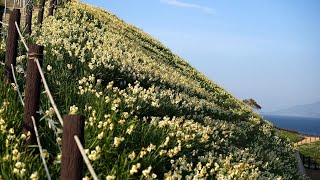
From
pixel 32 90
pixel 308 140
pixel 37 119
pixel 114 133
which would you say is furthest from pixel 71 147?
pixel 308 140

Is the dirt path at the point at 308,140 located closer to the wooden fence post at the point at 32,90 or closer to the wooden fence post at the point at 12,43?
the wooden fence post at the point at 12,43

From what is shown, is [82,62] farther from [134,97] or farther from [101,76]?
[134,97]

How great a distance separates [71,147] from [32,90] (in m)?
3.02

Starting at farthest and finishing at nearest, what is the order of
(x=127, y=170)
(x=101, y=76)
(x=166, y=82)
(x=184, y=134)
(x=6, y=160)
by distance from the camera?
(x=166, y=82) < (x=101, y=76) < (x=184, y=134) < (x=127, y=170) < (x=6, y=160)

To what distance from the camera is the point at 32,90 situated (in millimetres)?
6641

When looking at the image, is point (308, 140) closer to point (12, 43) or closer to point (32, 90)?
point (12, 43)

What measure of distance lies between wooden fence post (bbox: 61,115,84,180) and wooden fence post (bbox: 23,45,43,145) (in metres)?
2.83

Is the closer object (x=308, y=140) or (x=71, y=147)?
(x=71, y=147)

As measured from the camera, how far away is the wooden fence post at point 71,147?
3.80m

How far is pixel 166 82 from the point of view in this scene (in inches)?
710

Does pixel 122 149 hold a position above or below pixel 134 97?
below

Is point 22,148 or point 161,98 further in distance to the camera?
point 161,98

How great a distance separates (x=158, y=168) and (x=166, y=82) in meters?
10.2

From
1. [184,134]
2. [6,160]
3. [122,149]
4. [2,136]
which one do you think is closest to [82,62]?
[184,134]
